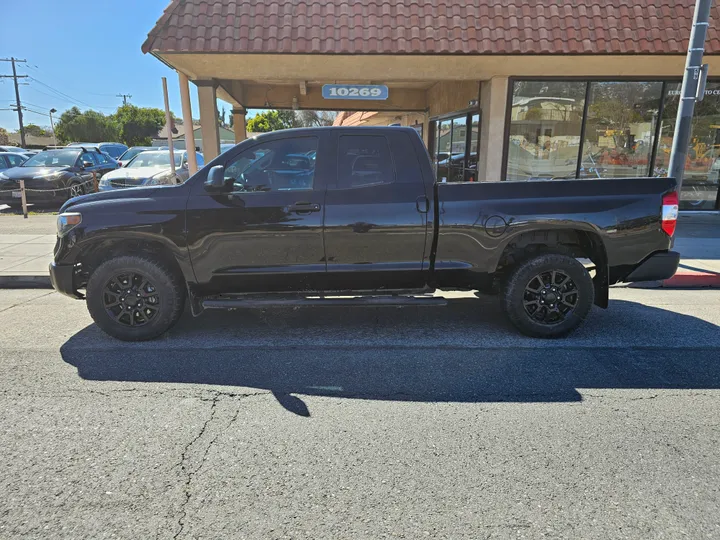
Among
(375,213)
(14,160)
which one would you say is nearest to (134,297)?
(375,213)

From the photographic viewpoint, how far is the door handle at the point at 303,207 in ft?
14.9

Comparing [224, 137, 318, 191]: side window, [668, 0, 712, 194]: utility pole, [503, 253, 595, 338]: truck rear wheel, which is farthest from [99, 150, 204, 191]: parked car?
[668, 0, 712, 194]: utility pole

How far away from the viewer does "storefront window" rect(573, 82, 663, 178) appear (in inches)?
418

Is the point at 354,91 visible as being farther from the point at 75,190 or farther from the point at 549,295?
the point at 75,190

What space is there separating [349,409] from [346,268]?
1553mm

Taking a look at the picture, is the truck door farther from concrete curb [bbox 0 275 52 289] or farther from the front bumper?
concrete curb [bbox 0 275 52 289]

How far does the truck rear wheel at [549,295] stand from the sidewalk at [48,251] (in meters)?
2.80

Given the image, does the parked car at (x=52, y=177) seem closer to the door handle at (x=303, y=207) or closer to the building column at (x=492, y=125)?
the building column at (x=492, y=125)

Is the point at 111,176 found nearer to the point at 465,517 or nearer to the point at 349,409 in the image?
the point at 349,409

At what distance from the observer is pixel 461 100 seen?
472 inches

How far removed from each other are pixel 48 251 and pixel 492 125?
8.79 meters

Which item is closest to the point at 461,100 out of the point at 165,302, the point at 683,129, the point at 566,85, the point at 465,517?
the point at 566,85

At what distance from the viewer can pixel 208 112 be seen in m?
A: 10.0

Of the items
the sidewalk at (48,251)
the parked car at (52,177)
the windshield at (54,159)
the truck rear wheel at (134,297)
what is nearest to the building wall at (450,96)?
the sidewalk at (48,251)
